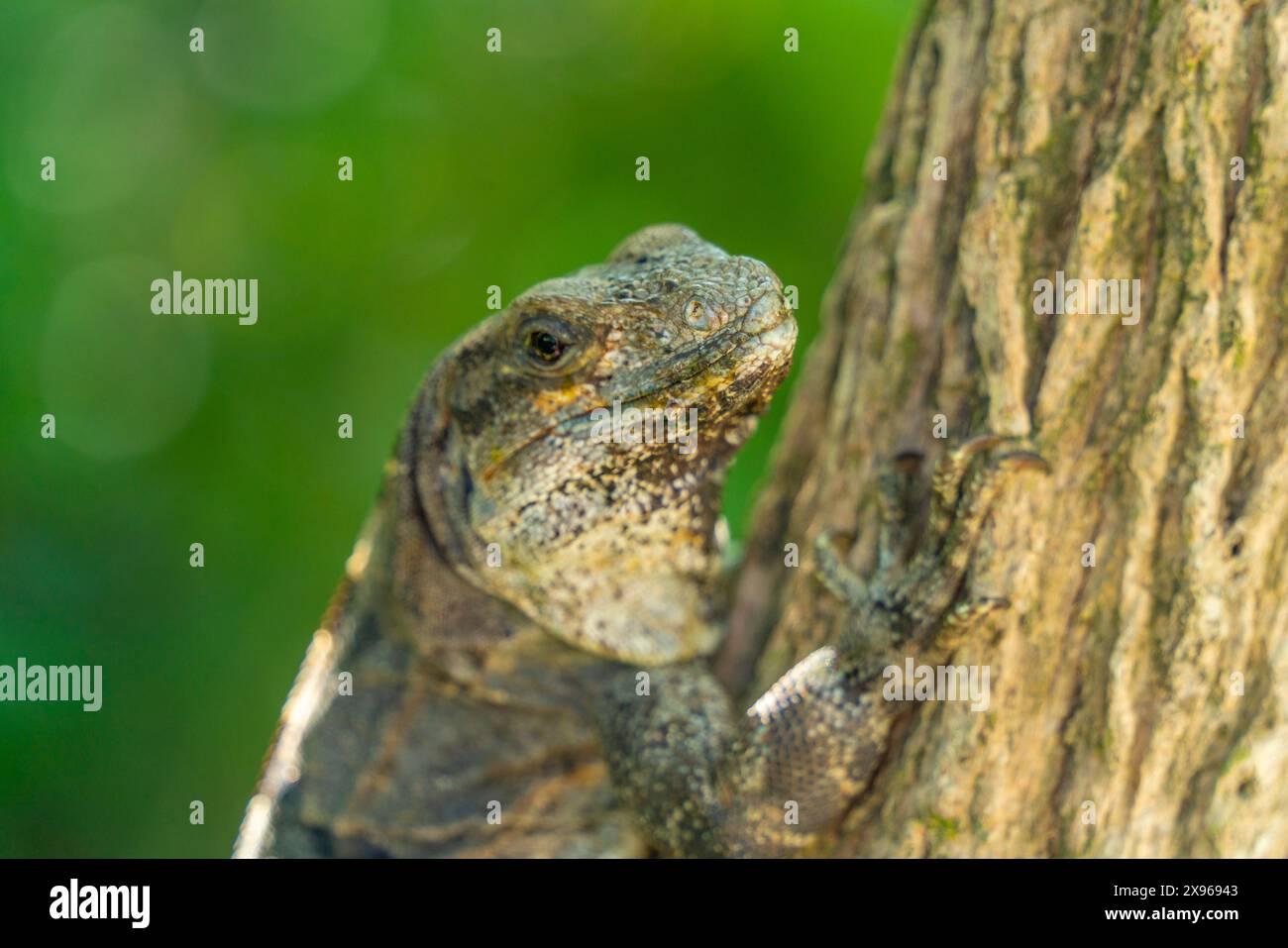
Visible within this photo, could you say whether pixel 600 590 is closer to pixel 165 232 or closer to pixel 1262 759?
pixel 1262 759

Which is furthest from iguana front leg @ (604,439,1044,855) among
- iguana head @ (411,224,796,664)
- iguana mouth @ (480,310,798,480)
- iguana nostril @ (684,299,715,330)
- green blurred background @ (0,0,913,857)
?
green blurred background @ (0,0,913,857)

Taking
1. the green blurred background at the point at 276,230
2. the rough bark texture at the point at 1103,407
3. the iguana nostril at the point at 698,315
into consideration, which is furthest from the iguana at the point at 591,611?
the green blurred background at the point at 276,230

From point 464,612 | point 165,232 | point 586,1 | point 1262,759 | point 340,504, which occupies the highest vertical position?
point 586,1

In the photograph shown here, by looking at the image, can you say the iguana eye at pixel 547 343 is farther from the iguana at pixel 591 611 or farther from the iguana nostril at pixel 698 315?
the iguana nostril at pixel 698 315

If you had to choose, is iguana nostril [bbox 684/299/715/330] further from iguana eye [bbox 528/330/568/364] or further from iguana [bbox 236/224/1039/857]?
iguana eye [bbox 528/330/568/364]

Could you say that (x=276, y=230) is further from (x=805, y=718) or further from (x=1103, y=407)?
(x=1103, y=407)

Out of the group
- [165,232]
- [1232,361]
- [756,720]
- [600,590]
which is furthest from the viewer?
[165,232]
